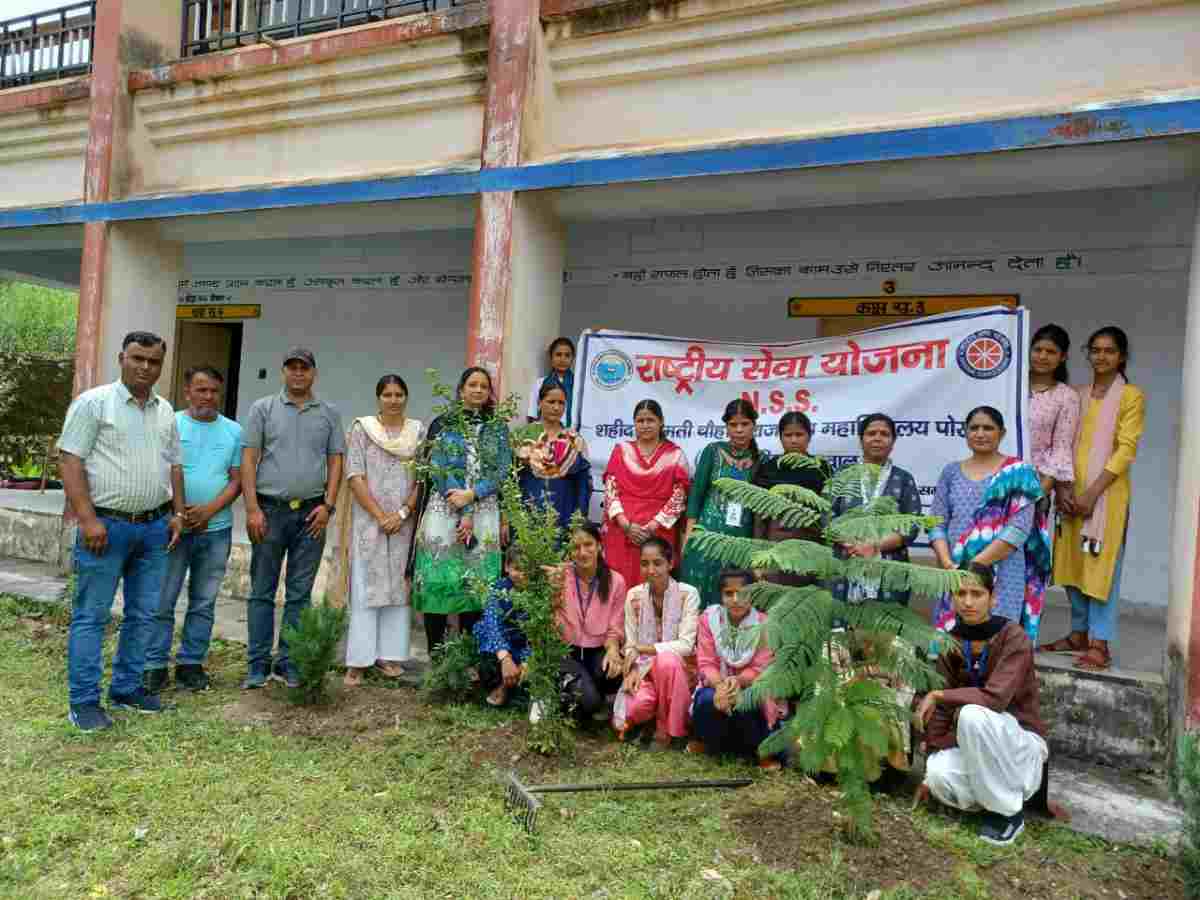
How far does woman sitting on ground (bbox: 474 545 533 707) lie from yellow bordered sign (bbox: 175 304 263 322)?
6782mm

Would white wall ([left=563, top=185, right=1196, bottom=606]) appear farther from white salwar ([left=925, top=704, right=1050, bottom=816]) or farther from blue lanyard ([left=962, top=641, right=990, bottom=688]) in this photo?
white salwar ([left=925, top=704, right=1050, bottom=816])

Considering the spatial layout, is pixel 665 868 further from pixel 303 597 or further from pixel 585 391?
pixel 585 391

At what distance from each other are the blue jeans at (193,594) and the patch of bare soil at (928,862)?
3075mm

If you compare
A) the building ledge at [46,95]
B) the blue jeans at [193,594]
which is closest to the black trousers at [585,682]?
the blue jeans at [193,594]

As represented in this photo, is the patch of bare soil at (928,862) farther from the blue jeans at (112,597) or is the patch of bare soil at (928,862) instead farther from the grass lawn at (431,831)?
the blue jeans at (112,597)

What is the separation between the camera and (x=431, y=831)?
321 centimetres

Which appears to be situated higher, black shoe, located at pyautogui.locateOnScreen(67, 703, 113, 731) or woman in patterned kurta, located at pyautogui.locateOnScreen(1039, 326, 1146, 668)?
woman in patterned kurta, located at pyautogui.locateOnScreen(1039, 326, 1146, 668)

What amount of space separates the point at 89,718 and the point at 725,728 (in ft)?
9.56

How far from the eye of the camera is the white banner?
4633 millimetres

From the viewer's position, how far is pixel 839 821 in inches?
129

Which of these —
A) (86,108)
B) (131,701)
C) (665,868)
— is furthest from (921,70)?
(86,108)

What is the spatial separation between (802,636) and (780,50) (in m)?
3.44

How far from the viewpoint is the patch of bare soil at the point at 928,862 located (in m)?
2.95

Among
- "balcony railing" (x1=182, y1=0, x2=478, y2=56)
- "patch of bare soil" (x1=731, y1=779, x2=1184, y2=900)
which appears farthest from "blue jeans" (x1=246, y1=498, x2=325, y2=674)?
"balcony railing" (x1=182, y1=0, x2=478, y2=56)
